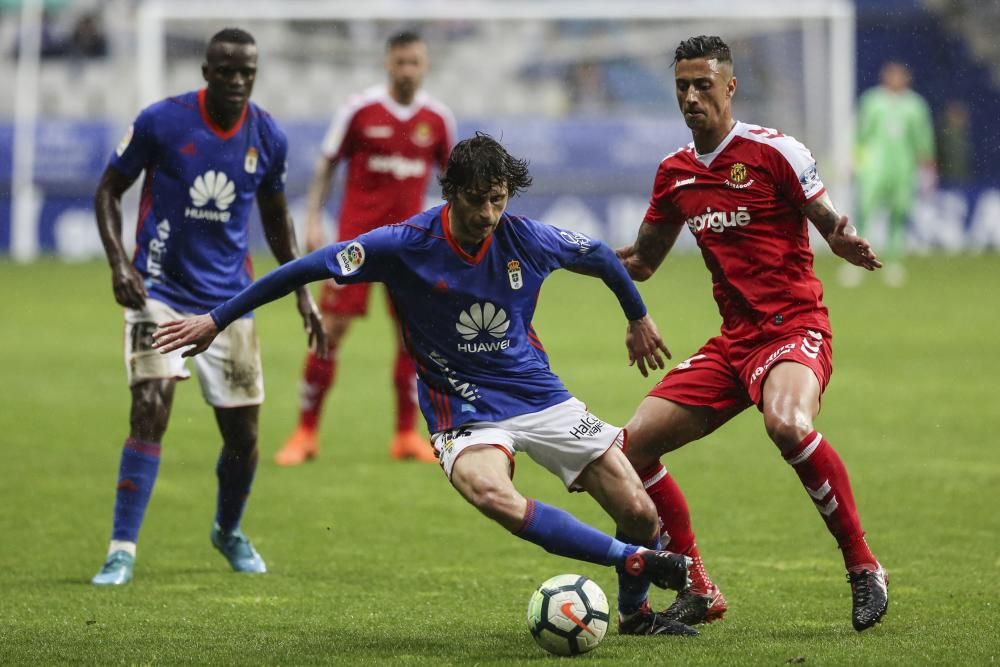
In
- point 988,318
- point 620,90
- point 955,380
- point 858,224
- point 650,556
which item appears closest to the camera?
point 650,556

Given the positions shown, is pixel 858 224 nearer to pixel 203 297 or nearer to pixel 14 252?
pixel 14 252

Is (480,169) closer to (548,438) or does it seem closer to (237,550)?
(548,438)

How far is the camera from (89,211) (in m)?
24.9

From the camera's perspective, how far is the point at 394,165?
10.9 meters

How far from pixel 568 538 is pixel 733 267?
4.53 ft

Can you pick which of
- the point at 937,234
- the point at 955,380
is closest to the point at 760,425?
the point at 955,380

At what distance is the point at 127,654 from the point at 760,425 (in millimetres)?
6969

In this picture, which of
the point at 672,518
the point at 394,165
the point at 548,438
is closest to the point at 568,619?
the point at 548,438

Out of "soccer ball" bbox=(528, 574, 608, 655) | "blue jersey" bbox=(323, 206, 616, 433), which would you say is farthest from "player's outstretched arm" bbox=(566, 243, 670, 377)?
"soccer ball" bbox=(528, 574, 608, 655)

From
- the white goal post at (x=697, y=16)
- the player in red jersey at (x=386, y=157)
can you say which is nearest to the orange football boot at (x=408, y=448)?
the player in red jersey at (x=386, y=157)

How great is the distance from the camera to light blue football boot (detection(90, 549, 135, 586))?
22.4 feet

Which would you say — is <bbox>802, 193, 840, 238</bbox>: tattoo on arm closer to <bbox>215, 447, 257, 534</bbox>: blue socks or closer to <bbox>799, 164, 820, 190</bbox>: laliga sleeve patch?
<bbox>799, 164, 820, 190</bbox>: laliga sleeve patch

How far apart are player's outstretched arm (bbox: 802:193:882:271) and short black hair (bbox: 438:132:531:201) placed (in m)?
1.15

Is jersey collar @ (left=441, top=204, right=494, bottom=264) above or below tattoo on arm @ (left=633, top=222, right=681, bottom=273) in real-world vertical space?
above
